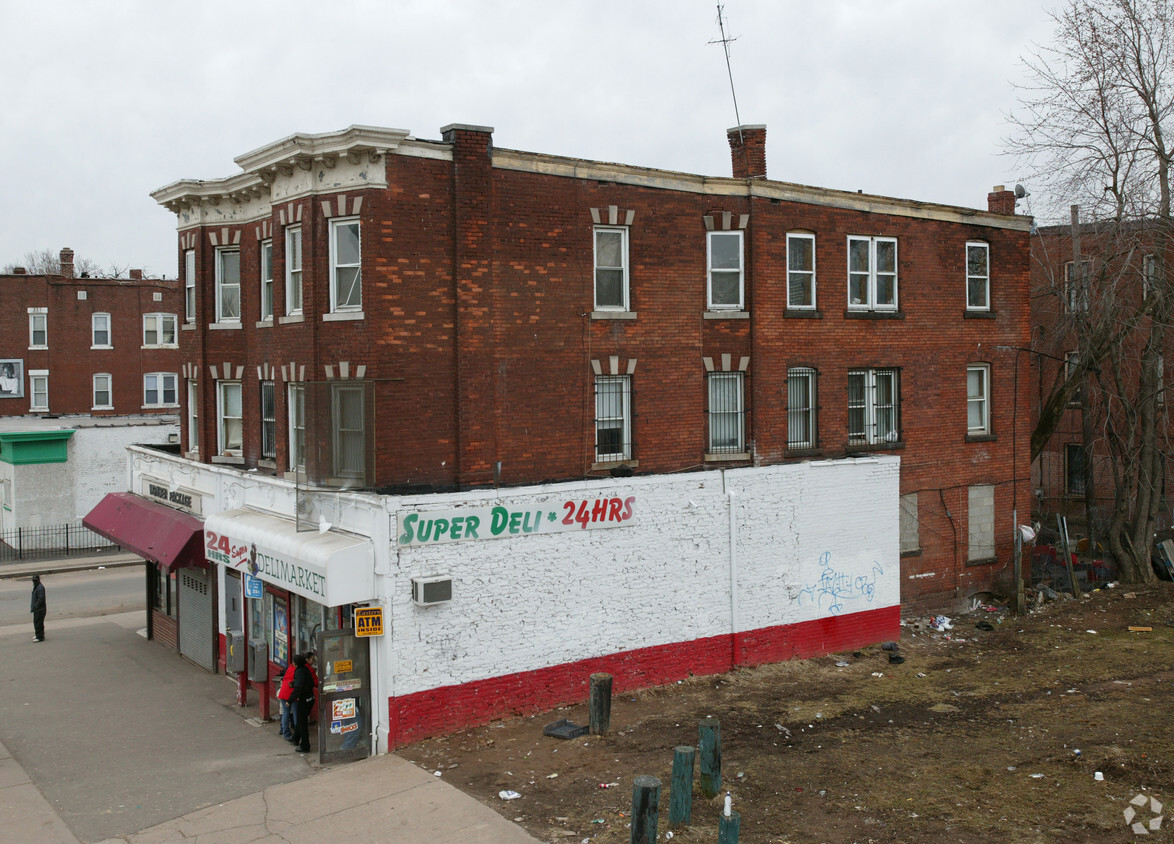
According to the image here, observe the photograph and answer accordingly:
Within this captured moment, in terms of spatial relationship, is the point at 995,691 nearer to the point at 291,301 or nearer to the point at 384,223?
the point at 384,223

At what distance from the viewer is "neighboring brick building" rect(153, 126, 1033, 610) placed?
57.4 ft

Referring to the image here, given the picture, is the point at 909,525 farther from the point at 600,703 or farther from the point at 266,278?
the point at 266,278

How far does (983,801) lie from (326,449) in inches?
459

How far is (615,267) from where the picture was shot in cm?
2016

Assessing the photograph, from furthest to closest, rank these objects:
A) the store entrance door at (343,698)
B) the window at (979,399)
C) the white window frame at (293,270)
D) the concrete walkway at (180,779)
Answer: the window at (979,399)
the white window frame at (293,270)
the store entrance door at (343,698)
the concrete walkway at (180,779)

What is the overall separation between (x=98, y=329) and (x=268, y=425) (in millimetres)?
28570

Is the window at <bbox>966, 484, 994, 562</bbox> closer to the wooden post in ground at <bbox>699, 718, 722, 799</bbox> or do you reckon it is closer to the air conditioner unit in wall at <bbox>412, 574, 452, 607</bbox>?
the wooden post in ground at <bbox>699, 718, 722, 799</bbox>

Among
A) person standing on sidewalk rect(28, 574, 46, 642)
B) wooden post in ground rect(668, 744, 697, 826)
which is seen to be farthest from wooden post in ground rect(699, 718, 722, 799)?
person standing on sidewalk rect(28, 574, 46, 642)

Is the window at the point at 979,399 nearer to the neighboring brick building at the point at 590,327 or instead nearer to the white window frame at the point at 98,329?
the neighboring brick building at the point at 590,327

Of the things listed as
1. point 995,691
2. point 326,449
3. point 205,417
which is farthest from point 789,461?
point 205,417

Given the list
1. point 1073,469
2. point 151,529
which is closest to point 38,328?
point 151,529

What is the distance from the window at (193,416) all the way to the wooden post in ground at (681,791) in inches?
614

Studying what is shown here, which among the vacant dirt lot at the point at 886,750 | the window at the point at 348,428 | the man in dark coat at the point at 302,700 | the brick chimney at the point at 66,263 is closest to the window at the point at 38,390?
the brick chimney at the point at 66,263

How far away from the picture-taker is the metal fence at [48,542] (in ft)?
116
